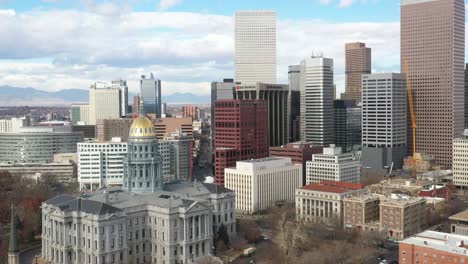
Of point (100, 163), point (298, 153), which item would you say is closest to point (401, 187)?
point (298, 153)

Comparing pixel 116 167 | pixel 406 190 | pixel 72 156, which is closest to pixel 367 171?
pixel 406 190

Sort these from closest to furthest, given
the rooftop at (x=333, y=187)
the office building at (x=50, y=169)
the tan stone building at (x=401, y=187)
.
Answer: the rooftop at (x=333, y=187), the tan stone building at (x=401, y=187), the office building at (x=50, y=169)

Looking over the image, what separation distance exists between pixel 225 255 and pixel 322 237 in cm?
1816

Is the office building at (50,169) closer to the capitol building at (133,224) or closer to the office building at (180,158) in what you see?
the office building at (180,158)

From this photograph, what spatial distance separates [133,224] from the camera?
8662cm

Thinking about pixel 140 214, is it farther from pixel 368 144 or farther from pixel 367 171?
pixel 368 144

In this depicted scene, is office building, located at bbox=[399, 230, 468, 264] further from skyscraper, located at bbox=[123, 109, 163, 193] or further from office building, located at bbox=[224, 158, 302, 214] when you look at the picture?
office building, located at bbox=[224, 158, 302, 214]

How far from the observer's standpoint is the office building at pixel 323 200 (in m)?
112

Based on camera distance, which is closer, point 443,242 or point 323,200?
point 443,242

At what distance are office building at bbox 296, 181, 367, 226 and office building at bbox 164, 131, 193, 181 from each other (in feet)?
202

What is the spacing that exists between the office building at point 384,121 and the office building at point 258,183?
62.4 meters

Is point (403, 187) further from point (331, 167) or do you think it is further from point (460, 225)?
point (460, 225)

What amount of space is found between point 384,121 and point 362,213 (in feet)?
296

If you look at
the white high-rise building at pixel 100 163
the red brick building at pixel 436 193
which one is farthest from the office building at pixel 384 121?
the white high-rise building at pixel 100 163
